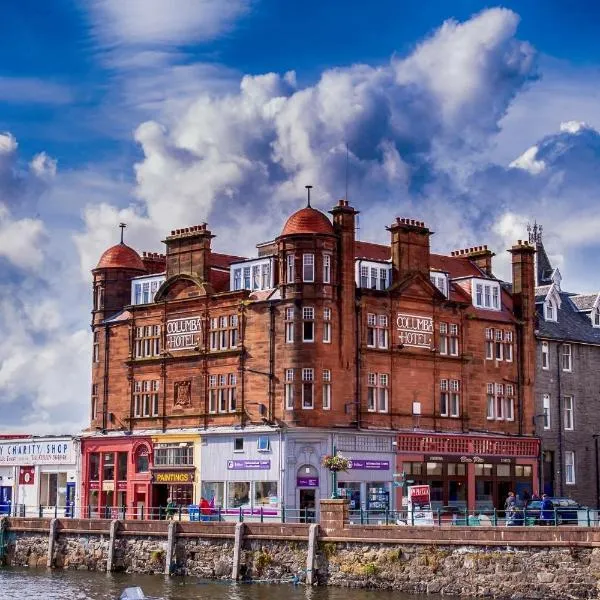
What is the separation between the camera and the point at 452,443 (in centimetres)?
7319

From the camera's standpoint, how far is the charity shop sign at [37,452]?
80812 millimetres

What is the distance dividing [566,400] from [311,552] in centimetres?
3108

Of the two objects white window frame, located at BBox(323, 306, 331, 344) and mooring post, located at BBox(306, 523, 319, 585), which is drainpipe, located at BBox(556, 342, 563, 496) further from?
mooring post, located at BBox(306, 523, 319, 585)

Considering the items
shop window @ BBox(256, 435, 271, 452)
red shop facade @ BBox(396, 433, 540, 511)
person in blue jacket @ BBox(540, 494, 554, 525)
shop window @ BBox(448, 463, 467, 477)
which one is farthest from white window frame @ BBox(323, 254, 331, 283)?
person in blue jacket @ BBox(540, 494, 554, 525)

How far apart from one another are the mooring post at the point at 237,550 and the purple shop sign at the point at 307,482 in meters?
11.3

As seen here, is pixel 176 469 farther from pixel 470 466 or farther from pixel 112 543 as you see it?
pixel 470 466

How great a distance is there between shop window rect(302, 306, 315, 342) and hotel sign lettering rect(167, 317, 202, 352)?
24.6ft

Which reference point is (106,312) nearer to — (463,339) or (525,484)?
(463,339)

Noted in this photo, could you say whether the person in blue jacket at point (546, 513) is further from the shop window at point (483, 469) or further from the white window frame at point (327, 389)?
the shop window at point (483, 469)

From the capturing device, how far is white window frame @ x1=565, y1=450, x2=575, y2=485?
7931 cm

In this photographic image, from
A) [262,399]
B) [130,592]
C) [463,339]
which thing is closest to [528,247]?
[463,339]

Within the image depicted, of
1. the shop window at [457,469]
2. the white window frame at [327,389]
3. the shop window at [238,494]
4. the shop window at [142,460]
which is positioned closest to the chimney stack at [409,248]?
the white window frame at [327,389]

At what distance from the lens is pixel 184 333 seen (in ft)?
245

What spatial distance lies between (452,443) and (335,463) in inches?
641
